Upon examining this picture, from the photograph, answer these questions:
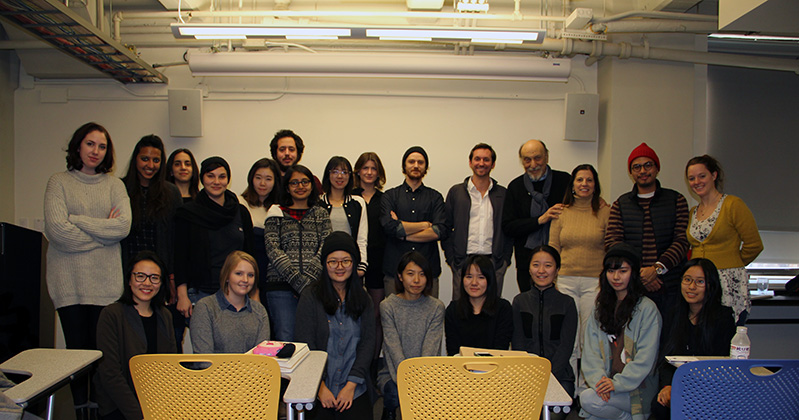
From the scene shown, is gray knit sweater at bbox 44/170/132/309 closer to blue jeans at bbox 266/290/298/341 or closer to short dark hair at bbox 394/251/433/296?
blue jeans at bbox 266/290/298/341

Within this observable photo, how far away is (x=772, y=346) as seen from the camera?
191 inches

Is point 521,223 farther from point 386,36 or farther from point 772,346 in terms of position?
point 772,346

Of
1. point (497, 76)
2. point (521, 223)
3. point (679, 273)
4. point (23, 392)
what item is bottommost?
point (23, 392)

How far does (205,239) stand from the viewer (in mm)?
3322

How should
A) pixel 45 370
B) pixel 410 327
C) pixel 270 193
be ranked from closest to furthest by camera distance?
pixel 45 370
pixel 410 327
pixel 270 193

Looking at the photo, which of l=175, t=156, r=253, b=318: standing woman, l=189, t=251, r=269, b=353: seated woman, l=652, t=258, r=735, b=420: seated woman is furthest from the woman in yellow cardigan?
l=175, t=156, r=253, b=318: standing woman

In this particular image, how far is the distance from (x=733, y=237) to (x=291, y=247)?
111 inches

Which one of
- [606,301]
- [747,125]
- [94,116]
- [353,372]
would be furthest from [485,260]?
[94,116]

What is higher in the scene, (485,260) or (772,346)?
(485,260)

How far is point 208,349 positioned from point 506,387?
5.31 ft

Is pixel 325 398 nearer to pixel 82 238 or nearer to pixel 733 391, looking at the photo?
pixel 82 238

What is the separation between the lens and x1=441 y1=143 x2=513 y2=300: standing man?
384cm

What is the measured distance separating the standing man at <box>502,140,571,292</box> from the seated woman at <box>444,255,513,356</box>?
2.60ft

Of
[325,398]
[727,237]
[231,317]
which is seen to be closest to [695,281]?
[727,237]
